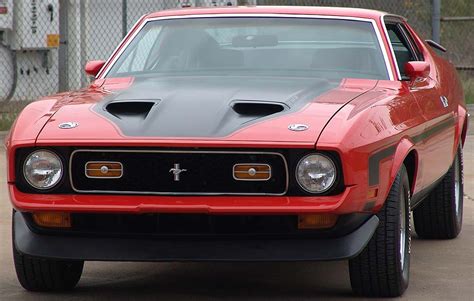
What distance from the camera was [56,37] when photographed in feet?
54.1

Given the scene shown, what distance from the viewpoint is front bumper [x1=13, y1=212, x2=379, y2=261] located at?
5.49m

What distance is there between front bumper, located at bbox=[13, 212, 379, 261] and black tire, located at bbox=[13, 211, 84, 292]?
480 mm

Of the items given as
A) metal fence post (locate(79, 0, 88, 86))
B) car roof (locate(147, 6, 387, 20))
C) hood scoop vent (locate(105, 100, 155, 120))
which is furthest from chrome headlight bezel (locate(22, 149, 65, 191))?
metal fence post (locate(79, 0, 88, 86))

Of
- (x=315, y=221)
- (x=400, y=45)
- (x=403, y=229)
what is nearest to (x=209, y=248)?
(x=315, y=221)

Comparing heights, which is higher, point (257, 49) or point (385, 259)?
point (257, 49)

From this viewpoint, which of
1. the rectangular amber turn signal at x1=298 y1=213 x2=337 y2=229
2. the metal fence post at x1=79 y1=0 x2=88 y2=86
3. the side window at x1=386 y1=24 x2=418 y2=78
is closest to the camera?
the rectangular amber turn signal at x1=298 y1=213 x2=337 y2=229

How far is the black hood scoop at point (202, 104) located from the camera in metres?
5.59

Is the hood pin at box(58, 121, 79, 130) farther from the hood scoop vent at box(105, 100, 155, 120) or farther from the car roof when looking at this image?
the car roof

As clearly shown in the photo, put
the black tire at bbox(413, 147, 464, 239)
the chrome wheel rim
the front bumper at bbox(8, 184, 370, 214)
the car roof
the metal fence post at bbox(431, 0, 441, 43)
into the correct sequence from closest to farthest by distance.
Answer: the front bumper at bbox(8, 184, 370, 214) < the chrome wheel rim < the car roof < the black tire at bbox(413, 147, 464, 239) < the metal fence post at bbox(431, 0, 441, 43)

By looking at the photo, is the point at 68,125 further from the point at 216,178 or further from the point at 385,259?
the point at 385,259

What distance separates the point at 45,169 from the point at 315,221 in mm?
1172

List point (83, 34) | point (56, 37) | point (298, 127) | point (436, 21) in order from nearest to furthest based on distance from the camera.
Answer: point (298, 127), point (83, 34), point (436, 21), point (56, 37)

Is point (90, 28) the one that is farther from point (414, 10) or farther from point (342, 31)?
point (342, 31)

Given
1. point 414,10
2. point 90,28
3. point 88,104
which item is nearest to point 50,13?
point 90,28
